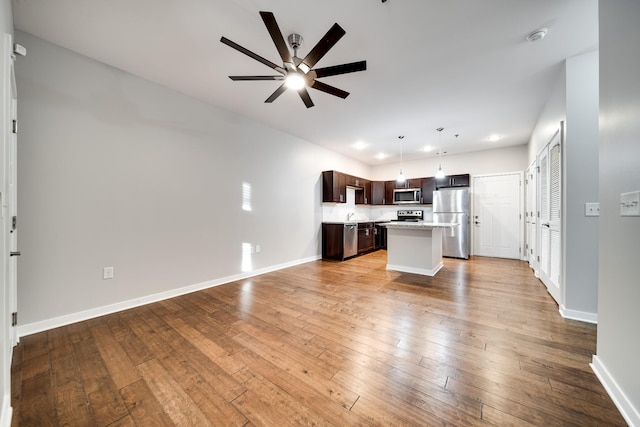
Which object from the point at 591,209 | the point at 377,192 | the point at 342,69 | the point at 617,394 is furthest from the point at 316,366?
the point at 377,192

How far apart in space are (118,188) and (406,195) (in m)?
6.69

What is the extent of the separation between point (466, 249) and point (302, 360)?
18.2 feet

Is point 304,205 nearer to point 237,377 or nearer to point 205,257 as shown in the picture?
point 205,257

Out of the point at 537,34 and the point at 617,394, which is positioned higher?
the point at 537,34

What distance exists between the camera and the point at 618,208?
1.41 m

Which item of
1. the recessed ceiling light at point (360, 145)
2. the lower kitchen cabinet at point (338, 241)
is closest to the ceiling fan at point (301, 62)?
the recessed ceiling light at point (360, 145)

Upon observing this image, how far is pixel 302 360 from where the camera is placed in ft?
5.86

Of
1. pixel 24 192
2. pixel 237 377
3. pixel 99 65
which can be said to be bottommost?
pixel 237 377

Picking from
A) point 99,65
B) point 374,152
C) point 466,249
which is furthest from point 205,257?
point 466,249

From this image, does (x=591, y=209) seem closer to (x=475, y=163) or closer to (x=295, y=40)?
(x=295, y=40)

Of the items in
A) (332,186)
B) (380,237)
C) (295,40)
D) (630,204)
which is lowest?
(380,237)

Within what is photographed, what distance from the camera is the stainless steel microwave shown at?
680cm

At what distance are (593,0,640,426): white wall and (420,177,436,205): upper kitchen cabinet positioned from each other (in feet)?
16.7

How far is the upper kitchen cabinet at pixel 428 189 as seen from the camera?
6.55m
